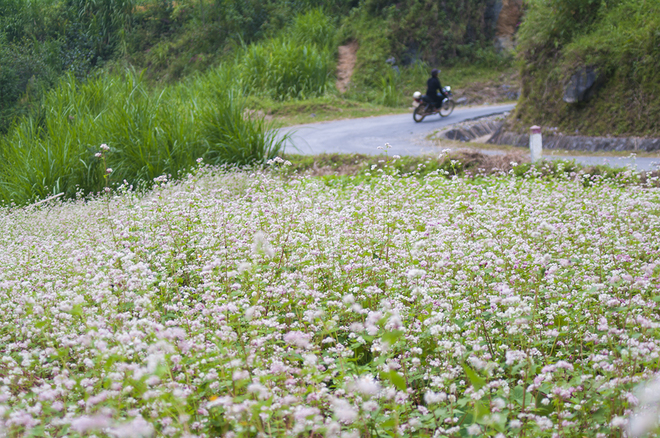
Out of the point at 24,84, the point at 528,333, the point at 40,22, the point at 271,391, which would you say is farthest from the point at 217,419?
the point at 40,22

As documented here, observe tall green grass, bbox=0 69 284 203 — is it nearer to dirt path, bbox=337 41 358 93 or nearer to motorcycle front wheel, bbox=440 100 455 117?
motorcycle front wheel, bbox=440 100 455 117

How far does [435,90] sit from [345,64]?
9772mm

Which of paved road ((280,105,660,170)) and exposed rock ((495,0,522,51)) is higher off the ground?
exposed rock ((495,0,522,51))

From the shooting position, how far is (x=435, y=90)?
1706 centimetres

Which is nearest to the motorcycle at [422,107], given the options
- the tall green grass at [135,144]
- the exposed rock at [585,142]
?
the exposed rock at [585,142]

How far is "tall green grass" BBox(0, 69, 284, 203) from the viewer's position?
929 centimetres

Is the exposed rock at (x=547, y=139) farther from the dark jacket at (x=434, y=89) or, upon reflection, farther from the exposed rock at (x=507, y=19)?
the exposed rock at (x=507, y=19)

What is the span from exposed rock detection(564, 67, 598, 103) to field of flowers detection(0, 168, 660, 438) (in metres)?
6.53

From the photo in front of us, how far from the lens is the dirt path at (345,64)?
2402 centimetres

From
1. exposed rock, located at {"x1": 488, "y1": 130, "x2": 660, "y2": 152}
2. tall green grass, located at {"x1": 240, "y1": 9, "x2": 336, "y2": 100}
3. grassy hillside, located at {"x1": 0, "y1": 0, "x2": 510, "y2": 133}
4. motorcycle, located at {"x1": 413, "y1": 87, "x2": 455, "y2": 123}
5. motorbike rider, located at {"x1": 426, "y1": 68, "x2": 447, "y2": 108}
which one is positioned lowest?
exposed rock, located at {"x1": 488, "y1": 130, "x2": 660, "y2": 152}

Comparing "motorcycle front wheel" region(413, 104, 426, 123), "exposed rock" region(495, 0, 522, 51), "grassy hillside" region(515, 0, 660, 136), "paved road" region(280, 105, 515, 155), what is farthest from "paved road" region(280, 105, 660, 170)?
"exposed rock" region(495, 0, 522, 51)

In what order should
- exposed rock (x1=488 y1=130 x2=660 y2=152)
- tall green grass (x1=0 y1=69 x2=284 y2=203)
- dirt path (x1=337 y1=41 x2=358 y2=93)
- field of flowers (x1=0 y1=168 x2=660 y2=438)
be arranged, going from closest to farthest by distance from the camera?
field of flowers (x1=0 y1=168 x2=660 y2=438) < tall green grass (x1=0 y1=69 x2=284 y2=203) < exposed rock (x1=488 y1=130 x2=660 y2=152) < dirt path (x1=337 y1=41 x2=358 y2=93)

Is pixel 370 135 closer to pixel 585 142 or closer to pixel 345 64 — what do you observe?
pixel 585 142

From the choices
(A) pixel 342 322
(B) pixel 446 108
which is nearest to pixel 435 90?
(B) pixel 446 108
